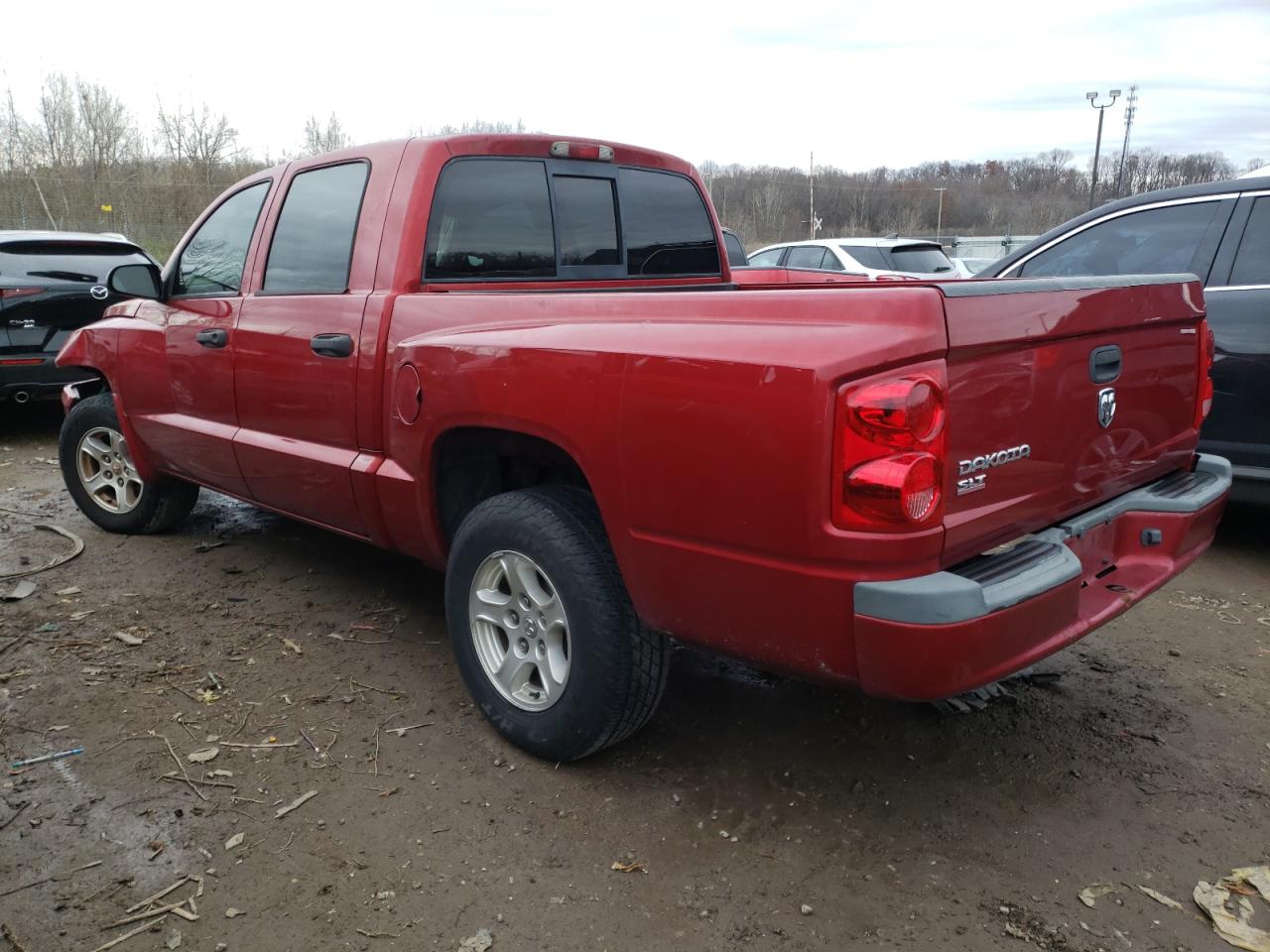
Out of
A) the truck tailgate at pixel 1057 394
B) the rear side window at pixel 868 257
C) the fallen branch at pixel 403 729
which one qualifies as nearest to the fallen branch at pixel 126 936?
the fallen branch at pixel 403 729

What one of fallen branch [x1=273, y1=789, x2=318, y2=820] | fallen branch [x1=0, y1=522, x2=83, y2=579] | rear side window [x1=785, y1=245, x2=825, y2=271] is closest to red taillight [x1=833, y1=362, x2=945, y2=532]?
fallen branch [x1=273, y1=789, x2=318, y2=820]

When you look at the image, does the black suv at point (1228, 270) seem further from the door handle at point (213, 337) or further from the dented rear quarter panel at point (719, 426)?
the door handle at point (213, 337)

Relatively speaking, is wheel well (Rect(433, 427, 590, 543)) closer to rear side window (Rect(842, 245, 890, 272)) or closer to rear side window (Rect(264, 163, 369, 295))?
rear side window (Rect(264, 163, 369, 295))

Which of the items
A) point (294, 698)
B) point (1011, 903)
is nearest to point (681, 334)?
point (1011, 903)

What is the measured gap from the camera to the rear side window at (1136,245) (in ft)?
16.3

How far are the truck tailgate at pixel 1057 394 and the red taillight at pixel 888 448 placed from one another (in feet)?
0.22

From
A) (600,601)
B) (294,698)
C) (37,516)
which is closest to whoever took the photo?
(600,601)

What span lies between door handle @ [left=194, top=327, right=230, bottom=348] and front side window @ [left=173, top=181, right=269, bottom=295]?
19 centimetres

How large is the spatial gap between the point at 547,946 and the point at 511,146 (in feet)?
8.71

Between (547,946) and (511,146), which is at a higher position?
(511,146)

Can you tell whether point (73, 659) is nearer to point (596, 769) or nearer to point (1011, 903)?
point (596, 769)

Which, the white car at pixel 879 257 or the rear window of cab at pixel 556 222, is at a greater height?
the rear window of cab at pixel 556 222

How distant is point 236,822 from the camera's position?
8.98ft

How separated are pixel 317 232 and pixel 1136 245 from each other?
4.13 meters
